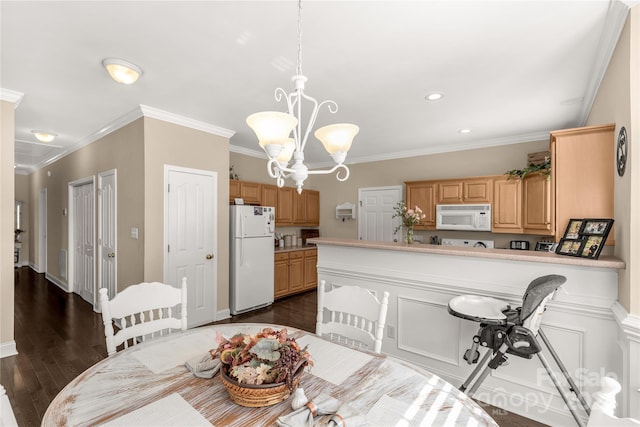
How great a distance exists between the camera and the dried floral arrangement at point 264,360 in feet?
3.41

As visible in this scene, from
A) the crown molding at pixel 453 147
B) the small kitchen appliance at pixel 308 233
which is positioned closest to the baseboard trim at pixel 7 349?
the small kitchen appliance at pixel 308 233

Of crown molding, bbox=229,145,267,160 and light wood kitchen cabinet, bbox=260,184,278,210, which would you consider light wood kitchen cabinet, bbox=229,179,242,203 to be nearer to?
light wood kitchen cabinet, bbox=260,184,278,210

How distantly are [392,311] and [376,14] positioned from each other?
7.58 ft

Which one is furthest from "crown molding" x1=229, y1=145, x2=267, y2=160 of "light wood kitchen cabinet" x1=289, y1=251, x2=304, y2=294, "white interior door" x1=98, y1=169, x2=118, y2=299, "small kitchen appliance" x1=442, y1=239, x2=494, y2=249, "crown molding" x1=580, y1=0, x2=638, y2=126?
"crown molding" x1=580, y1=0, x2=638, y2=126

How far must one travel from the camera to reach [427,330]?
2.55 m

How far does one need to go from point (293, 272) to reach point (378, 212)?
6.40 ft

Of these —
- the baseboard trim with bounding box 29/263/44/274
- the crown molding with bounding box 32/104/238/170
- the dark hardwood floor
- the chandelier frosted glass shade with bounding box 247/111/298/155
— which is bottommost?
the dark hardwood floor

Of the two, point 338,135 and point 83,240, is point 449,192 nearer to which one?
point 338,135

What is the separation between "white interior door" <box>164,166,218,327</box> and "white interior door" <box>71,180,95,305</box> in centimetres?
184

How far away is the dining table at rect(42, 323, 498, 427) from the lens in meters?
1.00

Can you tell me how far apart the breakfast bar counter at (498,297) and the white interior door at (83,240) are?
3992mm

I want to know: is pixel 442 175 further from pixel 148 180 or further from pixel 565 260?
pixel 148 180

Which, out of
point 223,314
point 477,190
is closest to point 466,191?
point 477,190

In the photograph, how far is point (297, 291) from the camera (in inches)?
213
